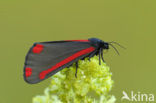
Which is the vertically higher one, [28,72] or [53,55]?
[53,55]

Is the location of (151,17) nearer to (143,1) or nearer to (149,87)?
(143,1)

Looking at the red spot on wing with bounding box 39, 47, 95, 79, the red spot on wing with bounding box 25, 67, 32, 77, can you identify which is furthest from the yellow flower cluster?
the red spot on wing with bounding box 25, 67, 32, 77

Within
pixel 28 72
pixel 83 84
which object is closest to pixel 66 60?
pixel 83 84

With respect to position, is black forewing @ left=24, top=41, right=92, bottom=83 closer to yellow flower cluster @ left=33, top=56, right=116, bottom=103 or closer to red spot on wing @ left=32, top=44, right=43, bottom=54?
red spot on wing @ left=32, top=44, right=43, bottom=54

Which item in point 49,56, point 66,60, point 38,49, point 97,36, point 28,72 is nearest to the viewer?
point 28,72

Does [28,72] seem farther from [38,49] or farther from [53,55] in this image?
[53,55]

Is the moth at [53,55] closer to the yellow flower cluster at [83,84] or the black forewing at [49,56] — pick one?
the black forewing at [49,56]

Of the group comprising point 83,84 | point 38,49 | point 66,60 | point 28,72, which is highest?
point 38,49

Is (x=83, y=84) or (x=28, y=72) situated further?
(x=83, y=84)
